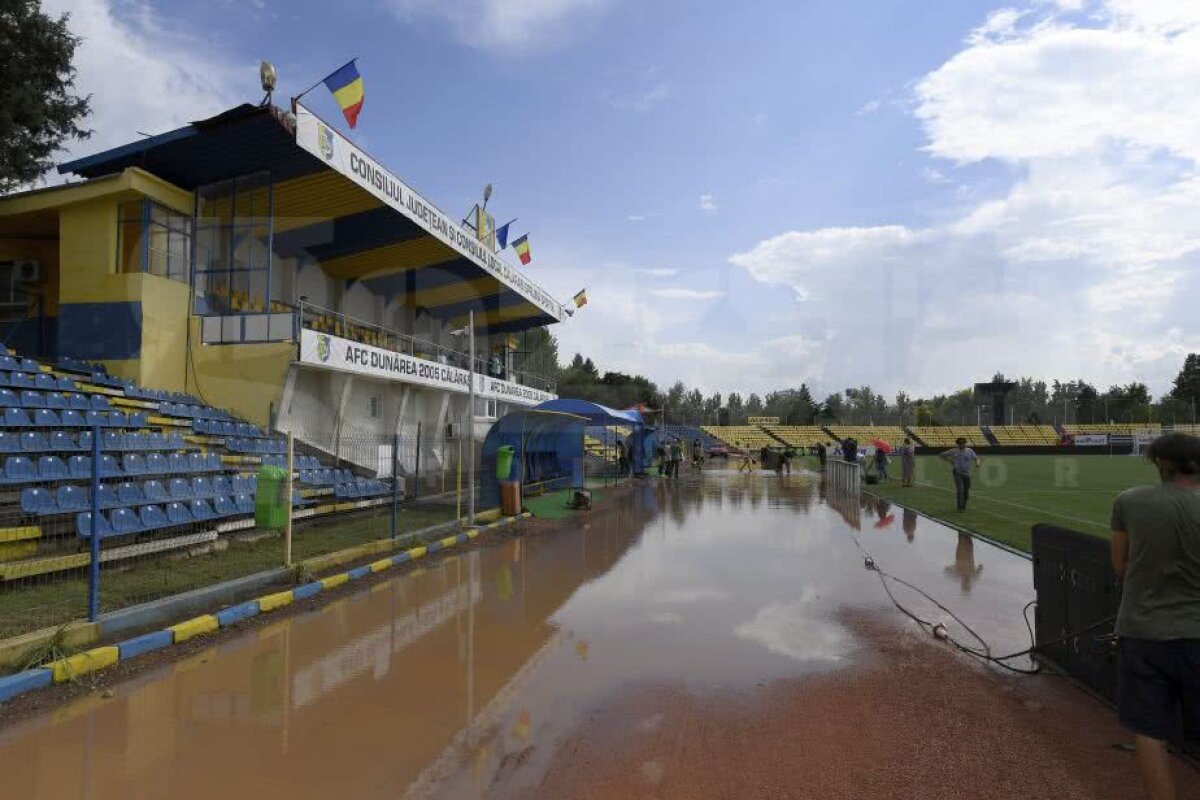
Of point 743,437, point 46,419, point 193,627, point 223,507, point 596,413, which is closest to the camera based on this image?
point 193,627

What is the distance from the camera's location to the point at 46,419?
10.4 m

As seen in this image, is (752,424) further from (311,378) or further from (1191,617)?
(1191,617)

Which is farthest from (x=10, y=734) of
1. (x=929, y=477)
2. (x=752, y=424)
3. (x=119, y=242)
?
(x=752, y=424)

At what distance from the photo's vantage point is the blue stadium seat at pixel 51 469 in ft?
29.6

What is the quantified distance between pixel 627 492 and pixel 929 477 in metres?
14.8

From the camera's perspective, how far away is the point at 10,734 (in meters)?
4.57

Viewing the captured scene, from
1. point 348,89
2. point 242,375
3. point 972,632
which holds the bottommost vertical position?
point 972,632

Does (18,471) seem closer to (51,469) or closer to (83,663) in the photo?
(51,469)

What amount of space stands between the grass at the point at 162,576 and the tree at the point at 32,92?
50.1 ft

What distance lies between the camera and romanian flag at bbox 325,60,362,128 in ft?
53.8

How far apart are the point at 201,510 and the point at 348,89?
1100cm

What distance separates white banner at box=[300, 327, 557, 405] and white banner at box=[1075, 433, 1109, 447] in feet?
189

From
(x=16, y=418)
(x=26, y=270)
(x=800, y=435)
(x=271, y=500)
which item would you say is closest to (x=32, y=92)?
(x=26, y=270)

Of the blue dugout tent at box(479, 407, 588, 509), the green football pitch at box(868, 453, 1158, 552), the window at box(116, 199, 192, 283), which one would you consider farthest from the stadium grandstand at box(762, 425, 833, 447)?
the window at box(116, 199, 192, 283)
